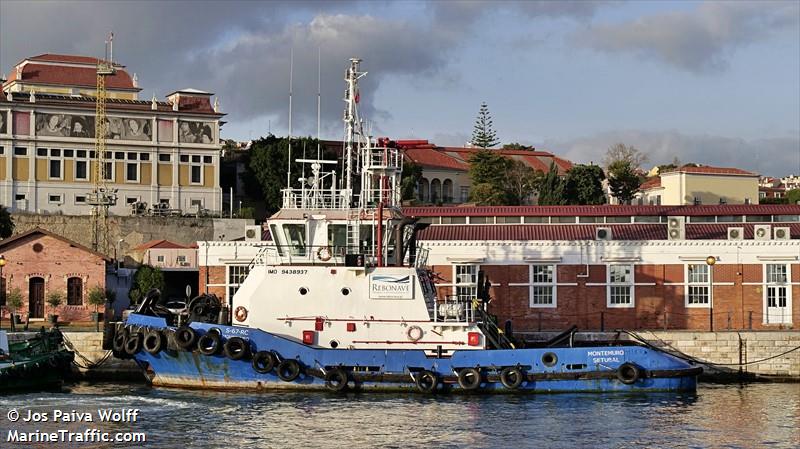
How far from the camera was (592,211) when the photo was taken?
47.9 metres

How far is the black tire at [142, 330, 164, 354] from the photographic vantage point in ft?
102

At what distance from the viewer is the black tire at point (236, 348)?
30.6 meters

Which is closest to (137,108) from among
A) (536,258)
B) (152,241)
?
(152,241)

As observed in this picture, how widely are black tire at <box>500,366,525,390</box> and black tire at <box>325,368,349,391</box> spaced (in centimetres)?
394

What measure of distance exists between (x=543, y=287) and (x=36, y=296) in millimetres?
20335

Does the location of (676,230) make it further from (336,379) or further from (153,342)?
(153,342)

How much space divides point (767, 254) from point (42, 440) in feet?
80.4

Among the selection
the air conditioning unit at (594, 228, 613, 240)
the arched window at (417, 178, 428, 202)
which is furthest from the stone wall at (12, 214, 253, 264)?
the air conditioning unit at (594, 228, 613, 240)

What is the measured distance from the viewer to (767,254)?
39.4 metres

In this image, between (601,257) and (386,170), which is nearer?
(386,170)

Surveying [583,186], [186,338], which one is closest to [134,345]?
[186,338]

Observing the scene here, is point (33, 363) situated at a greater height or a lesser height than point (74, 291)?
lesser

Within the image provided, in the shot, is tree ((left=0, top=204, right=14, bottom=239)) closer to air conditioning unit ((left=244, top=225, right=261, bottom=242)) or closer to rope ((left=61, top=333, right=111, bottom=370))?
air conditioning unit ((left=244, top=225, right=261, bottom=242))

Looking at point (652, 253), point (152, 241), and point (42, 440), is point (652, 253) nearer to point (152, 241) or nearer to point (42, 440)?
point (42, 440)
